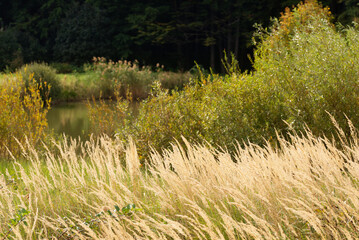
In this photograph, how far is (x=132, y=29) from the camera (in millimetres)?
36188

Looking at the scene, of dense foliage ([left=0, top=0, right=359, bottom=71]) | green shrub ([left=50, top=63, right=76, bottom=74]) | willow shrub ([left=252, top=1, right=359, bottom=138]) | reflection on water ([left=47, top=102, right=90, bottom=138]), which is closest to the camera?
Result: willow shrub ([left=252, top=1, right=359, bottom=138])

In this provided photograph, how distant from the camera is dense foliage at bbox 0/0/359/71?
32938mm

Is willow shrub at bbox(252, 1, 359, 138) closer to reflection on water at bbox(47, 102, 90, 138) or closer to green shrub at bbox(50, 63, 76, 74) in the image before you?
reflection on water at bbox(47, 102, 90, 138)

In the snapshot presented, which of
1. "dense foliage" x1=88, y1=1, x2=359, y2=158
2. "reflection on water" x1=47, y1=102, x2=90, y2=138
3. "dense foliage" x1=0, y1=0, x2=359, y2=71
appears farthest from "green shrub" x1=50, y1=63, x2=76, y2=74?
"dense foliage" x1=88, y1=1, x2=359, y2=158

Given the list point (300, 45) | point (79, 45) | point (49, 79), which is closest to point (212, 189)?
point (300, 45)

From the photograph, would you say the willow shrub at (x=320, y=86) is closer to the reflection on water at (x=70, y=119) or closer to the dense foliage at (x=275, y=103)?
the dense foliage at (x=275, y=103)

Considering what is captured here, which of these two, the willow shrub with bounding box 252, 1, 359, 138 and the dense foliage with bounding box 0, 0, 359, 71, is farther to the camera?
the dense foliage with bounding box 0, 0, 359, 71

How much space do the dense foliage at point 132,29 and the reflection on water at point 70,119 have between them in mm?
14642

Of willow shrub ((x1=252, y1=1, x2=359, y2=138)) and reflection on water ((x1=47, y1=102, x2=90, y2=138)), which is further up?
willow shrub ((x1=252, y1=1, x2=359, y2=138))

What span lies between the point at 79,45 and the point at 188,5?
862 cm

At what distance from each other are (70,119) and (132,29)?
22.9m

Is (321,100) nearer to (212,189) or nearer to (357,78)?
(357,78)

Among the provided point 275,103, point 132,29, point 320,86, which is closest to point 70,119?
point 275,103

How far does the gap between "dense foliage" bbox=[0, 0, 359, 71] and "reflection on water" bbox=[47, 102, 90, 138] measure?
14.6 metres
